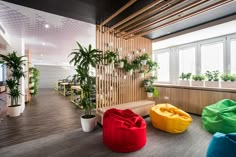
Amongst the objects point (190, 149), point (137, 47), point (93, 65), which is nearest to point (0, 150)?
point (93, 65)

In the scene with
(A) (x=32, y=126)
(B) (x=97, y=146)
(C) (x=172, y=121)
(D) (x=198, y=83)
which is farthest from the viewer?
(D) (x=198, y=83)

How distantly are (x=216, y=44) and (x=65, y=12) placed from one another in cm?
512

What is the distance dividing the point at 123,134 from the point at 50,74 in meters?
13.7

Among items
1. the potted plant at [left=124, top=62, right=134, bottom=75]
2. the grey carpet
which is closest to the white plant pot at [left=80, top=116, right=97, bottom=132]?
the grey carpet

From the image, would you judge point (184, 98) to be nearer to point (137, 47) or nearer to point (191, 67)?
point (191, 67)

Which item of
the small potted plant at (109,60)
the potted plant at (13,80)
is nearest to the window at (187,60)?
the small potted plant at (109,60)

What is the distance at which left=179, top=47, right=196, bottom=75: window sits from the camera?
5023mm

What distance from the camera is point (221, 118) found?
263cm

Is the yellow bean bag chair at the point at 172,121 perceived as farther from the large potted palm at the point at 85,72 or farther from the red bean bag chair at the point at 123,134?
the large potted palm at the point at 85,72

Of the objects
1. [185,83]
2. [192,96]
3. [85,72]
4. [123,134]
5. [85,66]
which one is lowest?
[123,134]

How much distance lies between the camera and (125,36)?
3.92 metres

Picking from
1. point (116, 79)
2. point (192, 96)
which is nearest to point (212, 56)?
point (192, 96)

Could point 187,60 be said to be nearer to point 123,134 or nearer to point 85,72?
point 85,72

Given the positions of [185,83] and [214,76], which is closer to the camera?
[214,76]
